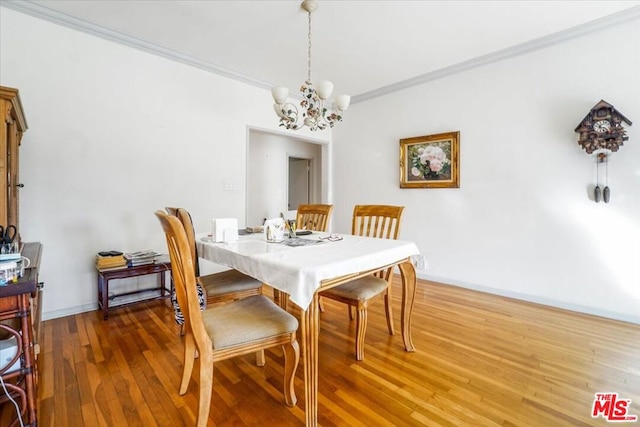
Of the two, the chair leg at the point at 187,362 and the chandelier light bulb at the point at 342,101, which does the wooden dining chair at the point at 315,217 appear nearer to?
the chandelier light bulb at the point at 342,101

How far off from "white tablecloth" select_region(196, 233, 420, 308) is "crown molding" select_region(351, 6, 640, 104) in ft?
8.33

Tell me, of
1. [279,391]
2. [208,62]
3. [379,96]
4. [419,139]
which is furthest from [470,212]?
[208,62]

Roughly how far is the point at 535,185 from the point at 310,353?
113 inches

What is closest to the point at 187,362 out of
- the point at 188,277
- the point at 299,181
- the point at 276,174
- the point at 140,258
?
the point at 188,277

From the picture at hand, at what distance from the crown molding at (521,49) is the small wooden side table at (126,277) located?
349 cm

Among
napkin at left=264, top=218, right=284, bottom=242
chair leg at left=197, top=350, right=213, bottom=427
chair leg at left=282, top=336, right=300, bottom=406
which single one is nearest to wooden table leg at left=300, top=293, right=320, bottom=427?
chair leg at left=282, top=336, right=300, bottom=406

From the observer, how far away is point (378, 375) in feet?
5.65

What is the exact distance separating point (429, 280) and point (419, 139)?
5.87 feet

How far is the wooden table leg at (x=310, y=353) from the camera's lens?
1.27 meters

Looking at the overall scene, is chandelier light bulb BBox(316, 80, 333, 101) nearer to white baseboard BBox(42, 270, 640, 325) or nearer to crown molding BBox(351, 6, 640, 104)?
crown molding BBox(351, 6, 640, 104)

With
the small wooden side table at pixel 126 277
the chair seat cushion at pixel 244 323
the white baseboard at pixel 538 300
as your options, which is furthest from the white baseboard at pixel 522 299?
the chair seat cushion at pixel 244 323

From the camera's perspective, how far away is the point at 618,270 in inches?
100

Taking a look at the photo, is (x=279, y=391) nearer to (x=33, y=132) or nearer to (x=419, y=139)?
(x=33, y=132)

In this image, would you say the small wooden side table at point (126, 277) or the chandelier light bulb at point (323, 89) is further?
the small wooden side table at point (126, 277)
